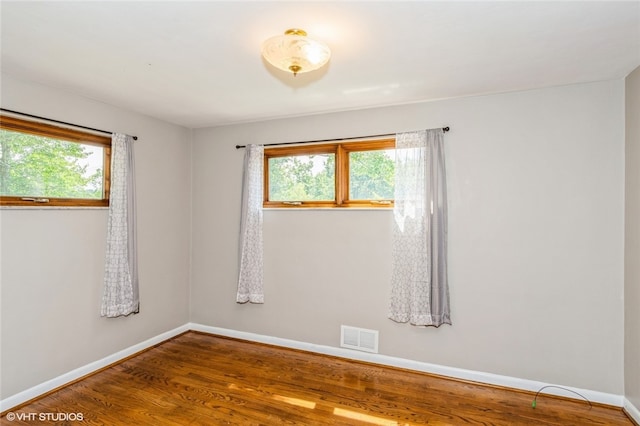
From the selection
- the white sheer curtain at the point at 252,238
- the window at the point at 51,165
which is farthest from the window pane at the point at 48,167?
the white sheer curtain at the point at 252,238

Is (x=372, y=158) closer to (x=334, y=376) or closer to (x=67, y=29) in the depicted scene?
(x=334, y=376)

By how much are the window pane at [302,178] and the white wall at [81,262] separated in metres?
1.13

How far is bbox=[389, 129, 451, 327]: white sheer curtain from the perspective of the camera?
2926 mm

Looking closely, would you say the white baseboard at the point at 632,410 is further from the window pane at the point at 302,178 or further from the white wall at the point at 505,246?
the window pane at the point at 302,178

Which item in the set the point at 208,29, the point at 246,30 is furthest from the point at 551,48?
the point at 208,29

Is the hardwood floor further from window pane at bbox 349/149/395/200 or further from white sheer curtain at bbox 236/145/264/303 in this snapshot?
window pane at bbox 349/149/395/200

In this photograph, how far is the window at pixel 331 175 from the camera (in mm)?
3260

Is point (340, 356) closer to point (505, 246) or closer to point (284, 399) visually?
point (284, 399)

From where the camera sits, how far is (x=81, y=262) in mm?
2941

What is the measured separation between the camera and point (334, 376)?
9.86 ft

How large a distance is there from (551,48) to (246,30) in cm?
177

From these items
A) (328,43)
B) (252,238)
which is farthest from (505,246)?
(252,238)

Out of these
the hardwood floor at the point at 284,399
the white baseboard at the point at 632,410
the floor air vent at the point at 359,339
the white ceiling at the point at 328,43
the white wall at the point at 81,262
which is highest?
the white ceiling at the point at 328,43

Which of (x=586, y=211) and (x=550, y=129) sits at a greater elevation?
(x=550, y=129)
